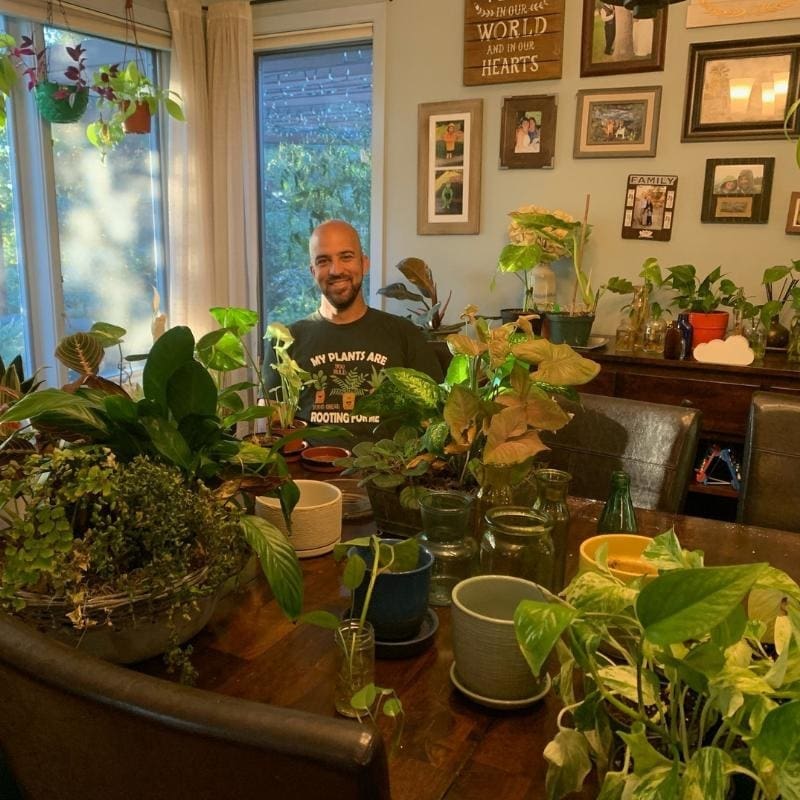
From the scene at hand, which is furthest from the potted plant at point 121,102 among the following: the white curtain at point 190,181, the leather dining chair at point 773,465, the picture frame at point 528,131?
the leather dining chair at point 773,465

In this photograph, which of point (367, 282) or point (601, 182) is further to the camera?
point (367, 282)

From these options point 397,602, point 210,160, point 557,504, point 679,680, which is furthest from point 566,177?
point 679,680

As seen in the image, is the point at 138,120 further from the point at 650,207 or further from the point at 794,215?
the point at 794,215

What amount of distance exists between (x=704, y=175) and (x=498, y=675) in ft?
8.52

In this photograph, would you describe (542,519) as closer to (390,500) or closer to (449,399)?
(449,399)

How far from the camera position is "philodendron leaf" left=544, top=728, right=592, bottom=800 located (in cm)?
61

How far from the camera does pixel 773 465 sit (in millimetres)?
1634

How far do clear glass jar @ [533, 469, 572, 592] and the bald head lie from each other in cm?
168

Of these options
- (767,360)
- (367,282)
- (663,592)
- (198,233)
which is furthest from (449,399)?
(198,233)

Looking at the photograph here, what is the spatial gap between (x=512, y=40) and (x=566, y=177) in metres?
0.62

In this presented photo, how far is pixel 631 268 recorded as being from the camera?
307 cm

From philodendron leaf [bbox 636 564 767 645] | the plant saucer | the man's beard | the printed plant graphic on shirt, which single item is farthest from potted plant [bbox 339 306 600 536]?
the man's beard

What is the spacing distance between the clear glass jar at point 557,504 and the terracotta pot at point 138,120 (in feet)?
9.14

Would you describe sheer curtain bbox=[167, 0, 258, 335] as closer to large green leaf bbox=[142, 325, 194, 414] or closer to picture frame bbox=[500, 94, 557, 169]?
picture frame bbox=[500, 94, 557, 169]
